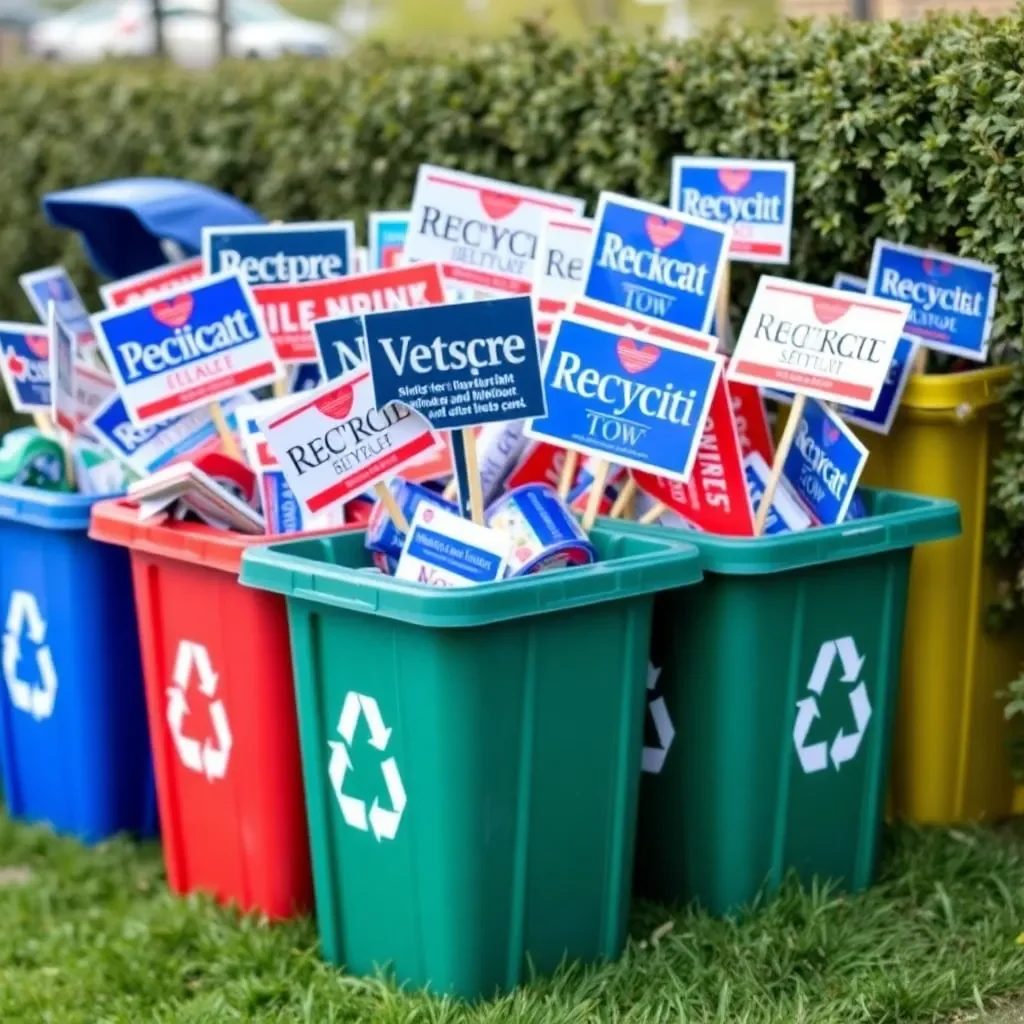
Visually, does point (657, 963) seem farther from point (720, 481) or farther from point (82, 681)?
point (82, 681)

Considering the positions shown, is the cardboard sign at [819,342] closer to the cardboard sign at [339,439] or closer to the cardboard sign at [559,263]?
the cardboard sign at [559,263]

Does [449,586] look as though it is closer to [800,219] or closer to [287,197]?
[800,219]

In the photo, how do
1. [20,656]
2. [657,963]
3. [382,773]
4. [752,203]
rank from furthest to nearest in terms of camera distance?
[20,656] < [752,203] < [657,963] < [382,773]

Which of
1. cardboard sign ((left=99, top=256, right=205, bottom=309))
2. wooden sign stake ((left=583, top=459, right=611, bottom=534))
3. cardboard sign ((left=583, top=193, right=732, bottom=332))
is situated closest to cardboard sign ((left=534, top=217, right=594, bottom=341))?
cardboard sign ((left=583, top=193, right=732, bottom=332))

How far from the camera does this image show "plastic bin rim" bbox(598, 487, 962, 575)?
384 centimetres

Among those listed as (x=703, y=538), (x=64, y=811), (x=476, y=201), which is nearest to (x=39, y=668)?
(x=64, y=811)

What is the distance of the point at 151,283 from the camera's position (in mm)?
5105

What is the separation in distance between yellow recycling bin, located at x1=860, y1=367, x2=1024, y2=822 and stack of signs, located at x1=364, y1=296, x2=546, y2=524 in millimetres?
1067

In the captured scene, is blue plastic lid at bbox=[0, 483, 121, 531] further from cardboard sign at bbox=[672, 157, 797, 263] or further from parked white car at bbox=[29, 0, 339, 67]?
parked white car at bbox=[29, 0, 339, 67]

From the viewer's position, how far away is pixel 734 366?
414cm

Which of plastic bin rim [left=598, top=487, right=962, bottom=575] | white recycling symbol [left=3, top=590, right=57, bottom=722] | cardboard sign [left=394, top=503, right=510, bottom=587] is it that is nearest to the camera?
cardboard sign [left=394, top=503, right=510, bottom=587]

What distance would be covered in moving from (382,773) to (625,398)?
91cm

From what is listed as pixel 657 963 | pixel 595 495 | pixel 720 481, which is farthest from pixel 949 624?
pixel 657 963

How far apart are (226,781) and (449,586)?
3.43ft
